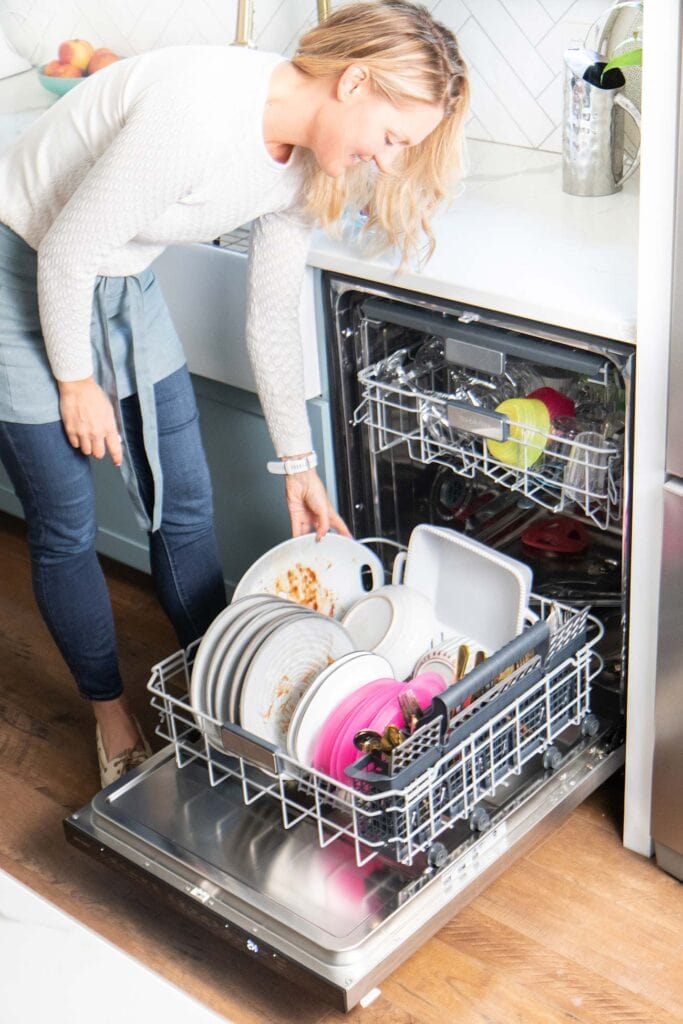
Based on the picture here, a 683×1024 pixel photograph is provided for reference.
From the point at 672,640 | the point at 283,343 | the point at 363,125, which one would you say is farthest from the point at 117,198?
the point at 672,640

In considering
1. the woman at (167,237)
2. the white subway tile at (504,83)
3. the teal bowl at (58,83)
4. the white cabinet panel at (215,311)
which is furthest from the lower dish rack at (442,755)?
the teal bowl at (58,83)

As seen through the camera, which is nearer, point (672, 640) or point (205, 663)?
point (672, 640)

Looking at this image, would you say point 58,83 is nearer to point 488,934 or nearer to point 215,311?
point 215,311

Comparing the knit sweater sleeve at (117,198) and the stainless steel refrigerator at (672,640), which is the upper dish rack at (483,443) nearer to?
the stainless steel refrigerator at (672,640)

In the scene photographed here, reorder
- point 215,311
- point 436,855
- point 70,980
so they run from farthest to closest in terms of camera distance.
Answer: point 215,311 → point 436,855 → point 70,980

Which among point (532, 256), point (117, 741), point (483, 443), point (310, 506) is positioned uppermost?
point (532, 256)

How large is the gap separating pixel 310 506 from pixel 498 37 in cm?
91

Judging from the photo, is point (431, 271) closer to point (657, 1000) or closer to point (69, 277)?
point (69, 277)

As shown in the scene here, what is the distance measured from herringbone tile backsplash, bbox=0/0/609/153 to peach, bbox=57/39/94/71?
0.65 ft

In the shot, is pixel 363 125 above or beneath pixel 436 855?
above

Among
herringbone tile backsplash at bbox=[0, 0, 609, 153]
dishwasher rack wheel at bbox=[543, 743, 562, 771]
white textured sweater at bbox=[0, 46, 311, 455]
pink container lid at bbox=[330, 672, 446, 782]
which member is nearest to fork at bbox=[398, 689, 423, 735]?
pink container lid at bbox=[330, 672, 446, 782]

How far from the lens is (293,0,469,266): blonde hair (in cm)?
152

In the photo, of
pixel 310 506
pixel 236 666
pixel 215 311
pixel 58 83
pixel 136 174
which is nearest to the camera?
pixel 136 174

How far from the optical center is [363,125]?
5.08 ft
